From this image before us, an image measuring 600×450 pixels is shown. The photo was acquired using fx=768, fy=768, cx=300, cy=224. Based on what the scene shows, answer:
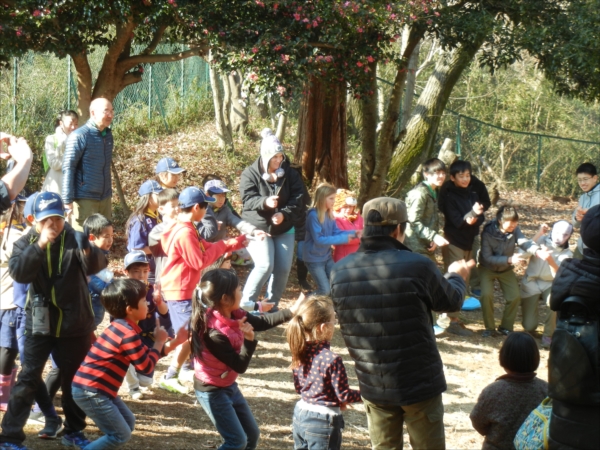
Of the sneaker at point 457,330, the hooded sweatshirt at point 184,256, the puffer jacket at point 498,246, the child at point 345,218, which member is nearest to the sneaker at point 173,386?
the hooded sweatshirt at point 184,256

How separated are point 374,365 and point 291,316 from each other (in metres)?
0.83

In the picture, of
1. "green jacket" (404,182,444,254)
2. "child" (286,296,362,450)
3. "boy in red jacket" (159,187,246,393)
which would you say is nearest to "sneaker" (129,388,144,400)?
"boy in red jacket" (159,187,246,393)

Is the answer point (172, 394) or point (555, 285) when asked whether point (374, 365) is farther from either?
point (172, 394)

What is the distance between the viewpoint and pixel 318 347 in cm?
431

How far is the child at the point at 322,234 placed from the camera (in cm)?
820

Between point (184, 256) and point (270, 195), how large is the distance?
222 centimetres

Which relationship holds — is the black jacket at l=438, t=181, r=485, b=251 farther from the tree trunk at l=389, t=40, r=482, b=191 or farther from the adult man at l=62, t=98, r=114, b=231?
the adult man at l=62, t=98, r=114, b=231

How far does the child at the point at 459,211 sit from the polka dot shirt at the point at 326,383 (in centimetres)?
482

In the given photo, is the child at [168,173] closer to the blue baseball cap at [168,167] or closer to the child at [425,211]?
the blue baseball cap at [168,167]

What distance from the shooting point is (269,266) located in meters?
7.81

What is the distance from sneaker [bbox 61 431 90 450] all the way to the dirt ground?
3.0 inches

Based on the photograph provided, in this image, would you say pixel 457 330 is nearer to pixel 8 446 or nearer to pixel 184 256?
pixel 184 256

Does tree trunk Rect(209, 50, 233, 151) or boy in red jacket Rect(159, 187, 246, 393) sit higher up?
tree trunk Rect(209, 50, 233, 151)

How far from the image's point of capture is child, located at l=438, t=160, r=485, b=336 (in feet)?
28.6
